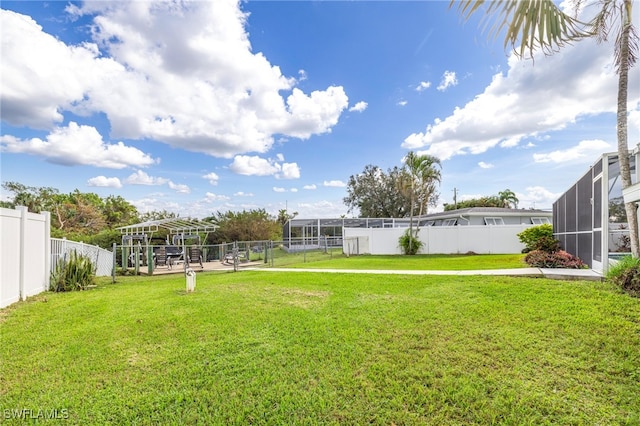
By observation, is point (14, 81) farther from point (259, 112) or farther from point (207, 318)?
point (259, 112)

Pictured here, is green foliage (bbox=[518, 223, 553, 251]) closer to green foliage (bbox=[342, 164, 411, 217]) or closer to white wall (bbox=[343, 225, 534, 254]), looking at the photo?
white wall (bbox=[343, 225, 534, 254])

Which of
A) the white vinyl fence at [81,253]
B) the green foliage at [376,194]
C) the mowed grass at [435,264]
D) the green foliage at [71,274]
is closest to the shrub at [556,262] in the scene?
the mowed grass at [435,264]

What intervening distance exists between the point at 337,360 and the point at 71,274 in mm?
7963

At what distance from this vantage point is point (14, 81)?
6805 mm


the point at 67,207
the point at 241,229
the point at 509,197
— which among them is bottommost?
the point at 241,229

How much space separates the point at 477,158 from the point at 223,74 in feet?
57.4

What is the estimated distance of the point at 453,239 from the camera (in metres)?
19.5

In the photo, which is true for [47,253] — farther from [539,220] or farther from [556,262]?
[539,220]

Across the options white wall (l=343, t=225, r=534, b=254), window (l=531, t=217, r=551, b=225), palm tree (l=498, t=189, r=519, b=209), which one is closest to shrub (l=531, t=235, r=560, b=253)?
white wall (l=343, t=225, r=534, b=254)

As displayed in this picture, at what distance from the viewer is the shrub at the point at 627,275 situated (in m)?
5.41

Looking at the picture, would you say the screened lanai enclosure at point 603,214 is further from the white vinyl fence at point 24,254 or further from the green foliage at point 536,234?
the white vinyl fence at point 24,254

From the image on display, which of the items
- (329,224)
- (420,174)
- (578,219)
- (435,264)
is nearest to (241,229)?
(329,224)

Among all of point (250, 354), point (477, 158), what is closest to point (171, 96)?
point (250, 354)

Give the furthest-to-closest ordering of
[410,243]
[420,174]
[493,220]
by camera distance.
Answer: [493,220], [420,174], [410,243]
